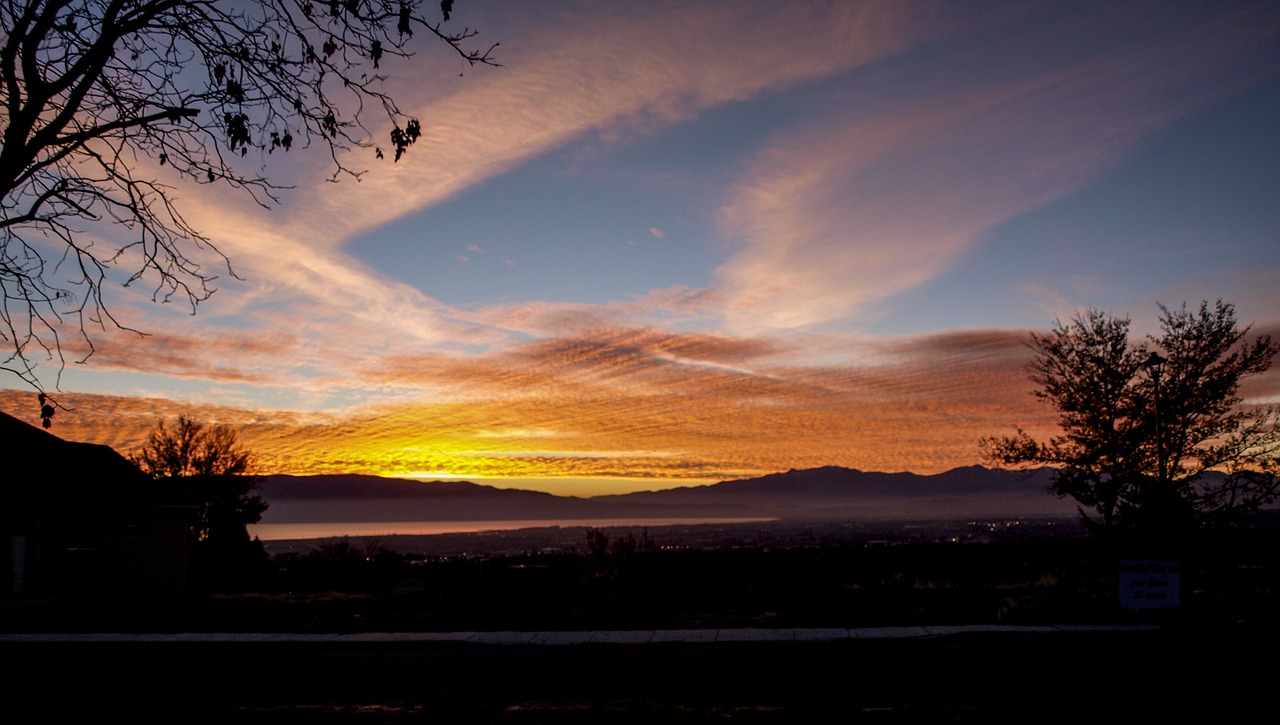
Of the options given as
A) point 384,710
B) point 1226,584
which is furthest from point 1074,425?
point 384,710

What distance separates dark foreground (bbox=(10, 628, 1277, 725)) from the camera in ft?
28.8

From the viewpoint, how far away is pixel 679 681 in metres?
10.2

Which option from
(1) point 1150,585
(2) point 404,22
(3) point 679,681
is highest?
(2) point 404,22

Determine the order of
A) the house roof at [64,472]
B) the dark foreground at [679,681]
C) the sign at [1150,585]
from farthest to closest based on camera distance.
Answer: the house roof at [64,472]
the sign at [1150,585]
the dark foreground at [679,681]

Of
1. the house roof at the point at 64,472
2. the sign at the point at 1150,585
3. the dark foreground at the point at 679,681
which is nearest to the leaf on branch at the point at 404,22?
the dark foreground at the point at 679,681

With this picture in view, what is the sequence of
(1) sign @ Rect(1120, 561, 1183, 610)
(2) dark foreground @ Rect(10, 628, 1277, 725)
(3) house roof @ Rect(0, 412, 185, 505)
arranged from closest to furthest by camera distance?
1. (2) dark foreground @ Rect(10, 628, 1277, 725)
2. (1) sign @ Rect(1120, 561, 1183, 610)
3. (3) house roof @ Rect(0, 412, 185, 505)

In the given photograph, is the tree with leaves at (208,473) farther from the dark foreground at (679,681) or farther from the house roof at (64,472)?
the dark foreground at (679,681)

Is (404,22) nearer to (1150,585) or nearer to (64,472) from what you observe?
(1150,585)

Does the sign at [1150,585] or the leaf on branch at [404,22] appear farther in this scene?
the sign at [1150,585]

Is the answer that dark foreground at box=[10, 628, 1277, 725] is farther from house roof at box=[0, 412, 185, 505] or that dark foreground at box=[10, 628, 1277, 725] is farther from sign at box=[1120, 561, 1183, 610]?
house roof at box=[0, 412, 185, 505]

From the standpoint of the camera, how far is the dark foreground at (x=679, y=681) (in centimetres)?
877

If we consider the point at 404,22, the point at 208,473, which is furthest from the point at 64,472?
the point at 404,22

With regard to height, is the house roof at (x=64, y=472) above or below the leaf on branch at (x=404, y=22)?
below

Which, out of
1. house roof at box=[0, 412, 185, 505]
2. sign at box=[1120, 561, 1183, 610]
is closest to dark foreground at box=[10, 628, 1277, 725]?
sign at box=[1120, 561, 1183, 610]
